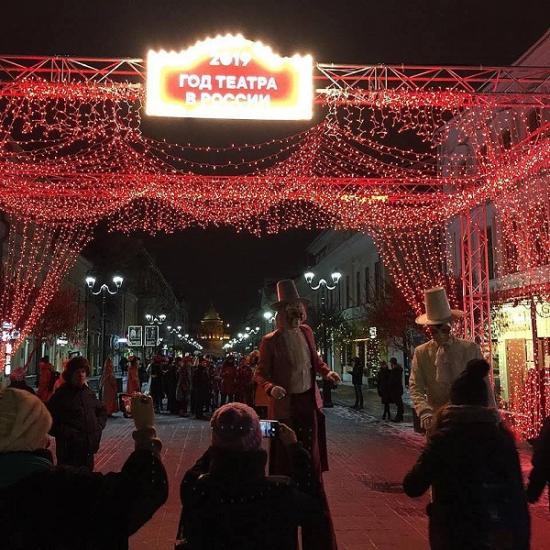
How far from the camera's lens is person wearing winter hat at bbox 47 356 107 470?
6.73 metres

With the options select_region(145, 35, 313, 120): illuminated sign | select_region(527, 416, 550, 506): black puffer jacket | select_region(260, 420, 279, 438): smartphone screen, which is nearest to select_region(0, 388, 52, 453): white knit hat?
select_region(260, 420, 279, 438): smartphone screen

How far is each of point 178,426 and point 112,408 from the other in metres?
1.70

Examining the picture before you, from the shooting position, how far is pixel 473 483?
3.40 metres

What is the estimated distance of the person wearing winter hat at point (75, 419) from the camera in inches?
265

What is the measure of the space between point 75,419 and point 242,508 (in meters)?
4.40

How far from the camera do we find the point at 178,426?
56.1ft

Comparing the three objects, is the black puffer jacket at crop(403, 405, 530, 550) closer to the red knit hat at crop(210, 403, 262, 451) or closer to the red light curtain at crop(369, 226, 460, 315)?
the red knit hat at crop(210, 403, 262, 451)

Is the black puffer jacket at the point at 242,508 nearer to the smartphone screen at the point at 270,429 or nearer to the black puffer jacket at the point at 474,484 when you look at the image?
the black puffer jacket at the point at 474,484

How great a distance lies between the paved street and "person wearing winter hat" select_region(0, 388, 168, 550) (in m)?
3.83

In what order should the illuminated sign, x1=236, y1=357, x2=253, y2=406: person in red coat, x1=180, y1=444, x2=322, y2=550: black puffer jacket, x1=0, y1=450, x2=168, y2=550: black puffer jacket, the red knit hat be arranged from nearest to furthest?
x1=0, y1=450, x2=168, y2=550: black puffer jacket, x1=180, y1=444, x2=322, y2=550: black puffer jacket, the red knit hat, the illuminated sign, x1=236, y1=357, x2=253, y2=406: person in red coat

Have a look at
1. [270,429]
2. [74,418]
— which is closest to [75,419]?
[74,418]

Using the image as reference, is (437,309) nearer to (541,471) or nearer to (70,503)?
(541,471)

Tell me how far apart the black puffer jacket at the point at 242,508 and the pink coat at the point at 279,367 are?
280 centimetres

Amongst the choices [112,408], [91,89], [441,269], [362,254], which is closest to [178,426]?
[112,408]
